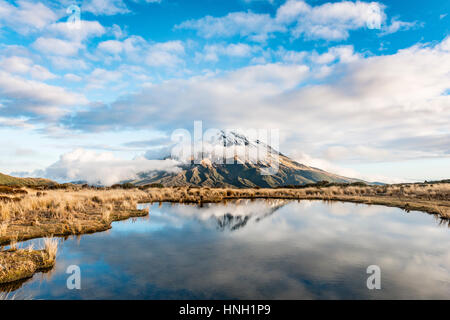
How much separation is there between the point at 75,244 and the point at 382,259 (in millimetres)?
17040

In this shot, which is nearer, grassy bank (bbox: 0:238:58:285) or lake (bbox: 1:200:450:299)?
lake (bbox: 1:200:450:299)

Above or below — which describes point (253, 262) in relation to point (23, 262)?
below

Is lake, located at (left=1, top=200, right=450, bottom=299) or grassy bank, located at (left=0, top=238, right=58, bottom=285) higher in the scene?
grassy bank, located at (left=0, top=238, right=58, bottom=285)

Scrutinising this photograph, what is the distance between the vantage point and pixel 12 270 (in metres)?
9.95

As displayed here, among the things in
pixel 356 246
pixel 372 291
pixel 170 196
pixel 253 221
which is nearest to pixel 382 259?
pixel 356 246

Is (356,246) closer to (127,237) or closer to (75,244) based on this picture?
(127,237)

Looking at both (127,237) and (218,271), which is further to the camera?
(127,237)

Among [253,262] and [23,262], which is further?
[253,262]

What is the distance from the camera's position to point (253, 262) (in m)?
11.6

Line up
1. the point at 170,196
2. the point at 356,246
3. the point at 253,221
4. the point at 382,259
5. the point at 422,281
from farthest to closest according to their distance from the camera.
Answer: the point at 170,196, the point at 253,221, the point at 356,246, the point at 382,259, the point at 422,281

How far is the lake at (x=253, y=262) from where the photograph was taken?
8867mm

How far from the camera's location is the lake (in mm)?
8867

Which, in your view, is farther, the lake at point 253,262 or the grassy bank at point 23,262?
the grassy bank at point 23,262

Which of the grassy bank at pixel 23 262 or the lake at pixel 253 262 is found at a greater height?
the grassy bank at pixel 23 262
